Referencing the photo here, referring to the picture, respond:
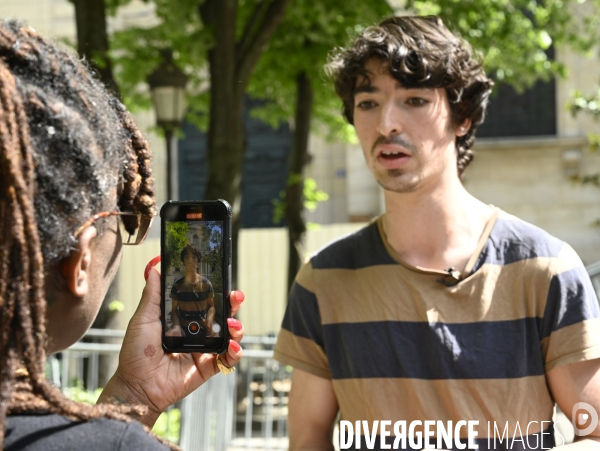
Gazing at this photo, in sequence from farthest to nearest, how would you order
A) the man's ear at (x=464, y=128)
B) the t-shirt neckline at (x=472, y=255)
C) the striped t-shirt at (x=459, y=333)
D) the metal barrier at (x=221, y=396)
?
the metal barrier at (x=221, y=396)
the man's ear at (x=464, y=128)
the t-shirt neckline at (x=472, y=255)
the striped t-shirt at (x=459, y=333)

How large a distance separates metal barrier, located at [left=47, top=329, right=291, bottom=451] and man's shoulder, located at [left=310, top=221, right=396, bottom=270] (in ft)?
12.4

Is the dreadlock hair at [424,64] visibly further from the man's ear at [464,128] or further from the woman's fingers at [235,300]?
the woman's fingers at [235,300]

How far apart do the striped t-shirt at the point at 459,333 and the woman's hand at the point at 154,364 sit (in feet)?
2.97

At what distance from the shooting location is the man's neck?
9.17ft

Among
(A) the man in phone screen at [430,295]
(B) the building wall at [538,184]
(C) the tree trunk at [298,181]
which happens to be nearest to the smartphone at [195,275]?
(A) the man in phone screen at [430,295]

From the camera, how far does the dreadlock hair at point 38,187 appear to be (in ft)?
4.32

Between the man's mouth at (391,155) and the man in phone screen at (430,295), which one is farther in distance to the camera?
the man's mouth at (391,155)

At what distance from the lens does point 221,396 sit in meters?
6.90

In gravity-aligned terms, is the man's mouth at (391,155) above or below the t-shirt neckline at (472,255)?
above

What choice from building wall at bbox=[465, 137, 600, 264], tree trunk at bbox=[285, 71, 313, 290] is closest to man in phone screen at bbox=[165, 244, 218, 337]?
tree trunk at bbox=[285, 71, 313, 290]

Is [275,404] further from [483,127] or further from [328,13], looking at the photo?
[483,127]

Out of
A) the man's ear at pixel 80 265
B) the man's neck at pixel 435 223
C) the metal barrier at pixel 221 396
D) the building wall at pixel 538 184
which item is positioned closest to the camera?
the man's ear at pixel 80 265

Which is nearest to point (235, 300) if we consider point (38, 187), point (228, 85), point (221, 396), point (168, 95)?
point (38, 187)

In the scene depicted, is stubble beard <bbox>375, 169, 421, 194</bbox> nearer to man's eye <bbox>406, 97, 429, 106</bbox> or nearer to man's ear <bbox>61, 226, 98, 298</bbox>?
man's eye <bbox>406, 97, 429, 106</bbox>
